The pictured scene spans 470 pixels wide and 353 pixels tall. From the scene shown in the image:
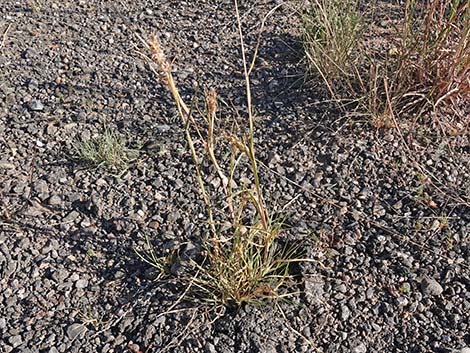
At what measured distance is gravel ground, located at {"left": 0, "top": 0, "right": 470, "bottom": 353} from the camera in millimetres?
2283

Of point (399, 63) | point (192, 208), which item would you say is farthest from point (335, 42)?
point (192, 208)

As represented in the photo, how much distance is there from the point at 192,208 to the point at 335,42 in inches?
44.0

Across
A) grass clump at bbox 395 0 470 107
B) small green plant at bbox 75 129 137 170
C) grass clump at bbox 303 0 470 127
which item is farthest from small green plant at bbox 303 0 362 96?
small green plant at bbox 75 129 137 170

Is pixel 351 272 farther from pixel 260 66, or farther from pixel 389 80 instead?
pixel 260 66

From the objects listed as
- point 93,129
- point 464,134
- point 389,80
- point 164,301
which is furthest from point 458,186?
point 93,129

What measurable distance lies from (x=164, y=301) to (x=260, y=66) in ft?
4.99

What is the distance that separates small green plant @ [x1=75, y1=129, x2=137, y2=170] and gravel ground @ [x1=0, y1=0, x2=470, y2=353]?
46 mm

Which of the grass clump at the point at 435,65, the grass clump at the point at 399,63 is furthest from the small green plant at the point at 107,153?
the grass clump at the point at 435,65

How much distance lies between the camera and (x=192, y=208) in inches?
105

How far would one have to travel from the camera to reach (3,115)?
313 cm

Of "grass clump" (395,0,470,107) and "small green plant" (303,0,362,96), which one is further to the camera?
"small green plant" (303,0,362,96)

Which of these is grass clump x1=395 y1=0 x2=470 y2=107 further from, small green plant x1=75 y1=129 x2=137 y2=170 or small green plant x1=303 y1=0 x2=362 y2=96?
small green plant x1=75 y1=129 x2=137 y2=170

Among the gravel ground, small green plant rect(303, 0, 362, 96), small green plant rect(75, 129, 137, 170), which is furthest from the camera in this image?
small green plant rect(303, 0, 362, 96)

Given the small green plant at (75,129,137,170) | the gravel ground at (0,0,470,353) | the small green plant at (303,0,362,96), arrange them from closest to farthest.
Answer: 1. the gravel ground at (0,0,470,353)
2. the small green plant at (75,129,137,170)
3. the small green plant at (303,0,362,96)
